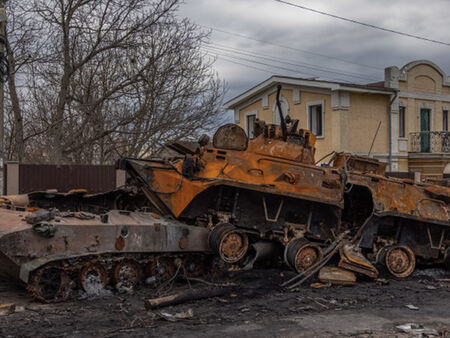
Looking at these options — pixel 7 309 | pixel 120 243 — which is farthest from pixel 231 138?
pixel 7 309

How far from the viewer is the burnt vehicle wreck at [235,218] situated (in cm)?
869

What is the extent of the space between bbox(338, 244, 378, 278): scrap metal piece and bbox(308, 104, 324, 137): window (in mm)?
14706

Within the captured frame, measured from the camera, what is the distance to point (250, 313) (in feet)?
26.1

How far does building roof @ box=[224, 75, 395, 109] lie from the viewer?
76.7 ft

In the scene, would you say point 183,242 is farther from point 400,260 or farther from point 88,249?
point 400,260

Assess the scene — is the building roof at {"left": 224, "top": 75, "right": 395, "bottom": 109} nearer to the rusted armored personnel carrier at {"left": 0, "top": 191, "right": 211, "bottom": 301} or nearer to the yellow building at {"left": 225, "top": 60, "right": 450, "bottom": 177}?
the yellow building at {"left": 225, "top": 60, "right": 450, "bottom": 177}

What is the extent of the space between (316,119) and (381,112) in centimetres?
285

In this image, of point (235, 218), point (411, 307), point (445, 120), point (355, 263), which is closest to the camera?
point (411, 307)

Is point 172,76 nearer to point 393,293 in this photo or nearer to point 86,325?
point 393,293

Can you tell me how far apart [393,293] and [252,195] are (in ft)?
9.72

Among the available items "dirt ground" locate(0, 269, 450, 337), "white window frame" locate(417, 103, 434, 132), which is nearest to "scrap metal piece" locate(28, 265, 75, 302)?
"dirt ground" locate(0, 269, 450, 337)

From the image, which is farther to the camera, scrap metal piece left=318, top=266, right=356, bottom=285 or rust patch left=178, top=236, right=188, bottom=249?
scrap metal piece left=318, top=266, right=356, bottom=285

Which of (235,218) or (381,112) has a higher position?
(381,112)

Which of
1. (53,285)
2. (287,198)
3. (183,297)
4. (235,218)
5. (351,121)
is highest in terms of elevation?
(351,121)
